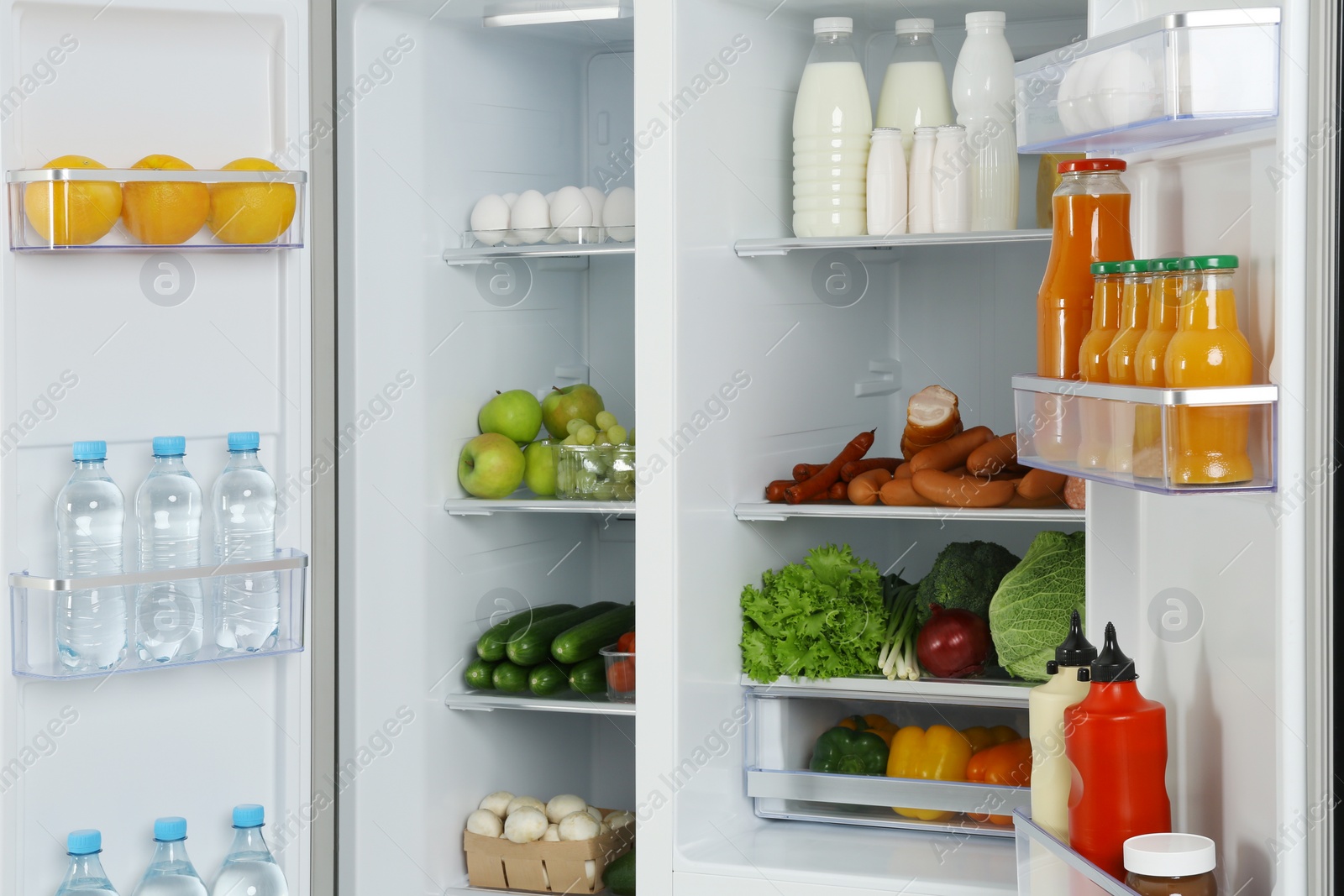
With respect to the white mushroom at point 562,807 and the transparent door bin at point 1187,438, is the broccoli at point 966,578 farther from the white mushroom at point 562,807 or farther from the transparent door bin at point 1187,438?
the transparent door bin at point 1187,438

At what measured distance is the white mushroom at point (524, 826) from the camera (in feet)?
7.51

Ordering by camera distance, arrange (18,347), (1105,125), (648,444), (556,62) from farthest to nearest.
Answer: (556,62)
(648,444)
(18,347)
(1105,125)

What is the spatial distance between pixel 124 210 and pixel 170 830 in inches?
32.1

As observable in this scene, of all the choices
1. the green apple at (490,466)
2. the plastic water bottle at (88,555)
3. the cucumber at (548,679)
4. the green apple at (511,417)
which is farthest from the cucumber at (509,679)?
the plastic water bottle at (88,555)

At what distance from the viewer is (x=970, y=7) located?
2236mm

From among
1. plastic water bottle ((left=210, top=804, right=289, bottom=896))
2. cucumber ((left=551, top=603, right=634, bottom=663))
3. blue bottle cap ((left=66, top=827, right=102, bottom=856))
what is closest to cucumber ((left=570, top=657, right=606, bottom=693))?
cucumber ((left=551, top=603, right=634, bottom=663))

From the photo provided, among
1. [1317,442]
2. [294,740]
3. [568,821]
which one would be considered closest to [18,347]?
[294,740]

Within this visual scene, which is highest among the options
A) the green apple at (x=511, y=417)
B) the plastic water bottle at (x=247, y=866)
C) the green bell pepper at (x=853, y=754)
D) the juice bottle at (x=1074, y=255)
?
the juice bottle at (x=1074, y=255)

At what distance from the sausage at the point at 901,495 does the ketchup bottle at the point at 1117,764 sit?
2.43 ft

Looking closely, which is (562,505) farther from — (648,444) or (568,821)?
(568,821)

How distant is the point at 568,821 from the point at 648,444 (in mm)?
704

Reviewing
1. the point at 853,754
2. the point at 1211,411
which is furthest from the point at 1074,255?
the point at 853,754

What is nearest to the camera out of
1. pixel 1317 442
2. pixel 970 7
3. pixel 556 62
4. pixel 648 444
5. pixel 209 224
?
pixel 1317 442

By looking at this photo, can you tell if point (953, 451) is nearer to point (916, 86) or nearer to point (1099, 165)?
point (916, 86)
